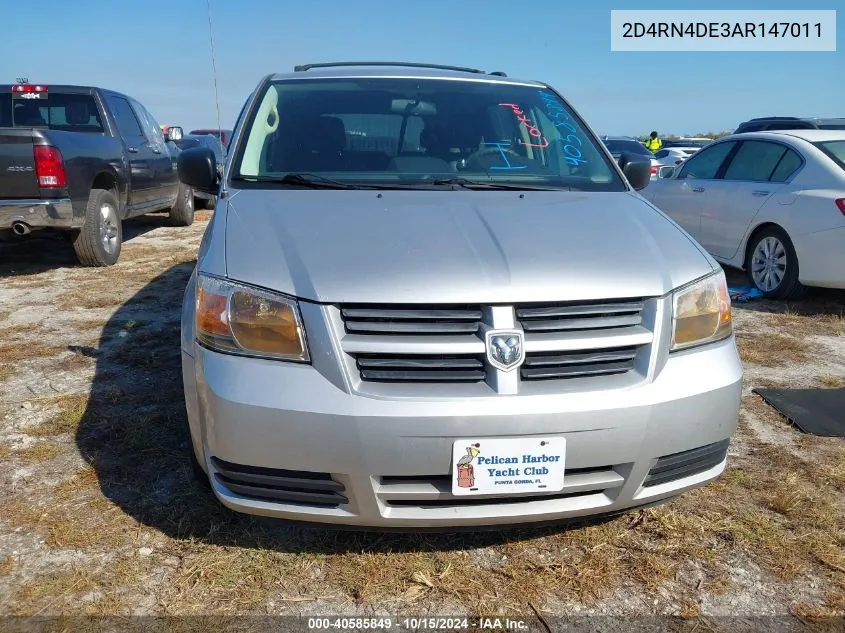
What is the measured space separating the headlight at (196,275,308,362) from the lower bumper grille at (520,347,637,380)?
2.16 ft

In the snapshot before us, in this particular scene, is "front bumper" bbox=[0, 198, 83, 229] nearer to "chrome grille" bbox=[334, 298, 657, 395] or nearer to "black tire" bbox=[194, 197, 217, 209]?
"chrome grille" bbox=[334, 298, 657, 395]

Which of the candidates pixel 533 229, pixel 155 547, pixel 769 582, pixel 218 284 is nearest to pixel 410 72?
pixel 533 229

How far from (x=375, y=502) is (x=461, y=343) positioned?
0.52 meters

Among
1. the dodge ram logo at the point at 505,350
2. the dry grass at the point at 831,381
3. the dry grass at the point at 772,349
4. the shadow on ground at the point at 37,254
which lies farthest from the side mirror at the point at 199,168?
the shadow on ground at the point at 37,254

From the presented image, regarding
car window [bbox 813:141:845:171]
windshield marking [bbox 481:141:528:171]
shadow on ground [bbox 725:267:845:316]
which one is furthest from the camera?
shadow on ground [bbox 725:267:845:316]

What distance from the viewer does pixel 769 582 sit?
7.39 ft

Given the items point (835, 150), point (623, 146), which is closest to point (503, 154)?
point (835, 150)

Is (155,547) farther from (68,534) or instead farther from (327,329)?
(327,329)

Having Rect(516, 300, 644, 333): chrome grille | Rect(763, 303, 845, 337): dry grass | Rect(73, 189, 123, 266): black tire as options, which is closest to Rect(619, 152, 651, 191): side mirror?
Rect(516, 300, 644, 333): chrome grille

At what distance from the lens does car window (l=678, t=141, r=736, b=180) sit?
6.76 m

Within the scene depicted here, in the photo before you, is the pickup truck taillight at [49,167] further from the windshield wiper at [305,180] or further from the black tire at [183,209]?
the windshield wiper at [305,180]

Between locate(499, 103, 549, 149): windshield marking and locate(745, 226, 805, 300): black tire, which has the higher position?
locate(499, 103, 549, 149): windshield marking

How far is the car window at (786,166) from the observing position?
5.79 metres

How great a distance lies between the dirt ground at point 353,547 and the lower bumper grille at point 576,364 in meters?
0.73
